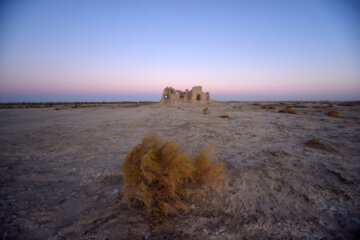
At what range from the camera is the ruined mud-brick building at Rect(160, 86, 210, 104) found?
27734 millimetres

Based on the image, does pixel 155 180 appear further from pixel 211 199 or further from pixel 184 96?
pixel 184 96

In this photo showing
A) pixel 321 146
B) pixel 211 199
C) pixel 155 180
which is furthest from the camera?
pixel 321 146

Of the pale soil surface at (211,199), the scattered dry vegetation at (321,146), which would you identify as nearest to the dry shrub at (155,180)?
the pale soil surface at (211,199)

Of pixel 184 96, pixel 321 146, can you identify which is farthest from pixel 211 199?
pixel 184 96

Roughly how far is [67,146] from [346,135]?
8.42 m

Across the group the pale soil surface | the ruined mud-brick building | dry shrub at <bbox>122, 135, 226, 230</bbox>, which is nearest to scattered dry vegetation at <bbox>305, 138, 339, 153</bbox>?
the pale soil surface

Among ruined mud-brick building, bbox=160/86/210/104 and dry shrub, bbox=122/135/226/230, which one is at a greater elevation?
ruined mud-brick building, bbox=160/86/210/104

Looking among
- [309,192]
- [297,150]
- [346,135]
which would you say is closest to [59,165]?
[309,192]

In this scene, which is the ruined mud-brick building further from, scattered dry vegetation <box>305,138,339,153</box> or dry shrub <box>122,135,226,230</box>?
dry shrub <box>122,135,226,230</box>

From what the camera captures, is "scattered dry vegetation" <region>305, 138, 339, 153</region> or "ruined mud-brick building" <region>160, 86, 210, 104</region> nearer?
"scattered dry vegetation" <region>305, 138, 339, 153</region>

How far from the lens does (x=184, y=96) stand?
1120 inches

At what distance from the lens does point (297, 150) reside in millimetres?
3660

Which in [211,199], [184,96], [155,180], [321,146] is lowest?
[211,199]

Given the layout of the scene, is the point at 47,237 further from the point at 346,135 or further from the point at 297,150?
the point at 346,135
